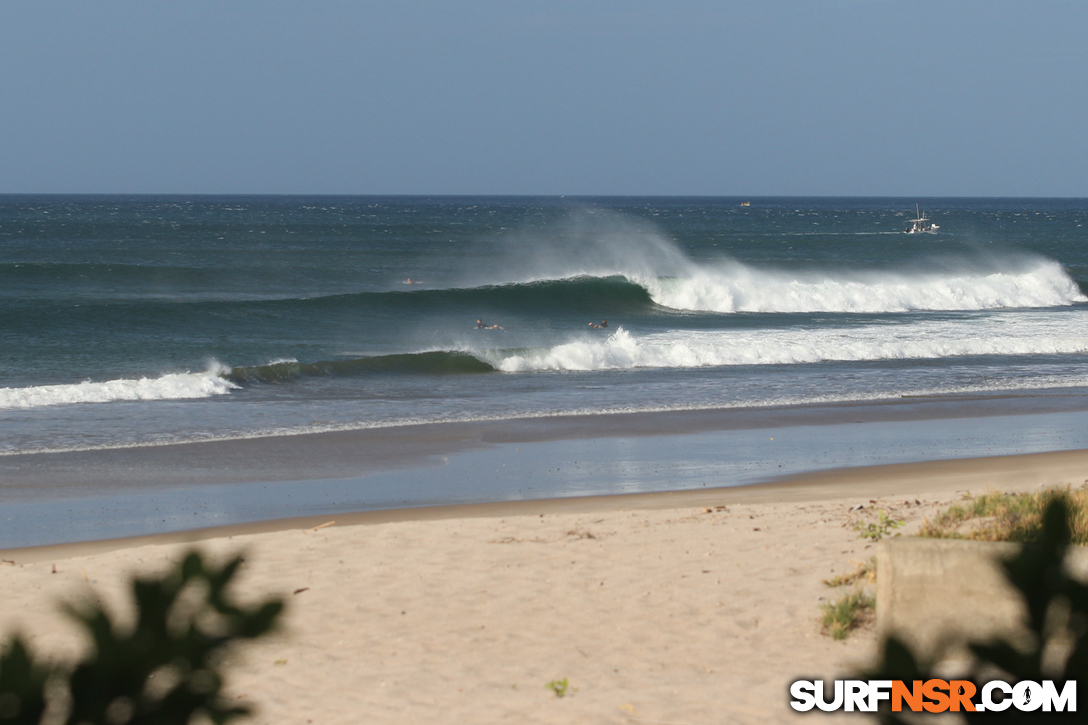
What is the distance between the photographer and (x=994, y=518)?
21.9 feet

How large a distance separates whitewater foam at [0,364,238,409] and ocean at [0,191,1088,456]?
52 millimetres

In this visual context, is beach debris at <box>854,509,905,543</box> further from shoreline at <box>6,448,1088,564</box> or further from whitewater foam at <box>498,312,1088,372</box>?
whitewater foam at <box>498,312,1088,372</box>

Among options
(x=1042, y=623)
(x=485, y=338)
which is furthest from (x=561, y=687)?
(x=485, y=338)

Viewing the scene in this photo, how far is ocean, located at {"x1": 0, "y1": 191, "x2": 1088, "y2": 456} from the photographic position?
675 inches

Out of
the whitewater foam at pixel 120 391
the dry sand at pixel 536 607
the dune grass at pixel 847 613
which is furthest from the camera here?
the whitewater foam at pixel 120 391

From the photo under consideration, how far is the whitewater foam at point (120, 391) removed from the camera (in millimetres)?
17125

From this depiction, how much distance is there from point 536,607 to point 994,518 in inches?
115

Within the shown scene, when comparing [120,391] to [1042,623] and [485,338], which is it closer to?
[485,338]

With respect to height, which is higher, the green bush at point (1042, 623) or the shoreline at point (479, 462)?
the shoreline at point (479, 462)

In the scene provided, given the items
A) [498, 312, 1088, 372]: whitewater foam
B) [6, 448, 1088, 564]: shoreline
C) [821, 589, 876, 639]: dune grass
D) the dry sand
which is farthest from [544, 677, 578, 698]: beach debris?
[498, 312, 1088, 372]: whitewater foam

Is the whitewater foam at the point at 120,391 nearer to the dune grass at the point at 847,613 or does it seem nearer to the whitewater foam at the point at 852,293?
the dune grass at the point at 847,613

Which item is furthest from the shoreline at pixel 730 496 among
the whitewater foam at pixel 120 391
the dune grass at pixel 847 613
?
the whitewater foam at pixel 120 391

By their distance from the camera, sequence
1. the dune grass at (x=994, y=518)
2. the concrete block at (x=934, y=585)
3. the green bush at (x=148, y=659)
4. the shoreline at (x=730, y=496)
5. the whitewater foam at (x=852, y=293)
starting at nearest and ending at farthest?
the green bush at (x=148, y=659) < the concrete block at (x=934, y=585) < the dune grass at (x=994, y=518) < the shoreline at (x=730, y=496) < the whitewater foam at (x=852, y=293)

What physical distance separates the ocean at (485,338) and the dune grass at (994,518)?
9.39 meters
